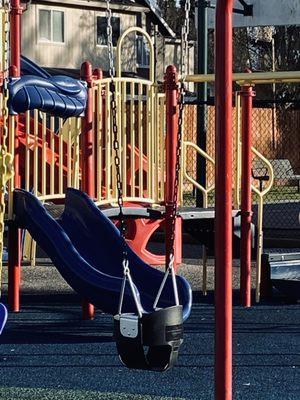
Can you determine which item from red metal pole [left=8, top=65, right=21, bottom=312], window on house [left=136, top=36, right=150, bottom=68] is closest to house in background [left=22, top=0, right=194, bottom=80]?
window on house [left=136, top=36, right=150, bottom=68]

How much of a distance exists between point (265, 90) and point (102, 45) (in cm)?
847

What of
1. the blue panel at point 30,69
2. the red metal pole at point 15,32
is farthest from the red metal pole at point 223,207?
the blue panel at point 30,69

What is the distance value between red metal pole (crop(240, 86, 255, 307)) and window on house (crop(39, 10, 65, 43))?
27.8 meters

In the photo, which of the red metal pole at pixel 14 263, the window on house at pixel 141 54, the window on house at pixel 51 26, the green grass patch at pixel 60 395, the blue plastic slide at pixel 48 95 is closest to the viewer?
the green grass patch at pixel 60 395

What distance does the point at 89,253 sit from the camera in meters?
7.37

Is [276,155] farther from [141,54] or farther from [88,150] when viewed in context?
[88,150]

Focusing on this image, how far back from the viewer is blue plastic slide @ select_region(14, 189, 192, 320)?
6.65 meters

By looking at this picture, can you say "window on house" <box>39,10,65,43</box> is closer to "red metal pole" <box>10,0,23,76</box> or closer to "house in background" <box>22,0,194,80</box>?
"house in background" <box>22,0,194,80</box>

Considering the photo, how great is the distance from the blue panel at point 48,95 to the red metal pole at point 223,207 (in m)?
3.45

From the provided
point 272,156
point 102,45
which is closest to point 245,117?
point 272,156

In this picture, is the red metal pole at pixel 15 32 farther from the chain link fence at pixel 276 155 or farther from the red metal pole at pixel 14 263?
the chain link fence at pixel 276 155

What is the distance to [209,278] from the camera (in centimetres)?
930

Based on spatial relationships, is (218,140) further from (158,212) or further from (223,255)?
(158,212)

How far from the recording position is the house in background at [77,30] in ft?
113
